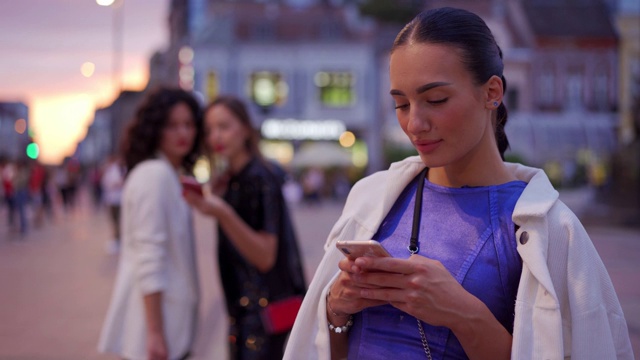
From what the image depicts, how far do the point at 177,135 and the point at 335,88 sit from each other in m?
38.5

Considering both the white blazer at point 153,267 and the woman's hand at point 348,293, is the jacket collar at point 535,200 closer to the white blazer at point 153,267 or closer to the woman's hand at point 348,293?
the woman's hand at point 348,293

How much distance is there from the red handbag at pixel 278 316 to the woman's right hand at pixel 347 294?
1.51 m

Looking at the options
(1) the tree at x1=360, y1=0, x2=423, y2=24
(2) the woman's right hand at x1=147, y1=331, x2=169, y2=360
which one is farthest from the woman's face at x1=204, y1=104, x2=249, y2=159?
(1) the tree at x1=360, y1=0, x2=423, y2=24

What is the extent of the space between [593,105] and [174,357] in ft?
143

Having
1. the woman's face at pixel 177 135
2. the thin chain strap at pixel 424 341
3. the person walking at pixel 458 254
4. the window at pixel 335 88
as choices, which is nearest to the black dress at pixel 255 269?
the woman's face at pixel 177 135

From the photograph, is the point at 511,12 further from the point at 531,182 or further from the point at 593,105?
the point at 531,182

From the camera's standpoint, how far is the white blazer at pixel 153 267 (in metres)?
3.29

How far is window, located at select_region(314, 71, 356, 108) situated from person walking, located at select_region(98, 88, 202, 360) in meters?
38.2

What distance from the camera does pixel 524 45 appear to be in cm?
4425

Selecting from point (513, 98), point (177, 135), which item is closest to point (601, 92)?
point (513, 98)

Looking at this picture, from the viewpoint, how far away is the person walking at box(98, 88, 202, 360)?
327 centimetres

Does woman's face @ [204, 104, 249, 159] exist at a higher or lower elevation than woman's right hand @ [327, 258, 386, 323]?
higher

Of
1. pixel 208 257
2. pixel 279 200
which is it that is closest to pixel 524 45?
pixel 208 257

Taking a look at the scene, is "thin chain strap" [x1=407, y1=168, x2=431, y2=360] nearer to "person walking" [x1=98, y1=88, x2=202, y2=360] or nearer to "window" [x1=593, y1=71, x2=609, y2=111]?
"person walking" [x1=98, y1=88, x2=202, y2=360]
